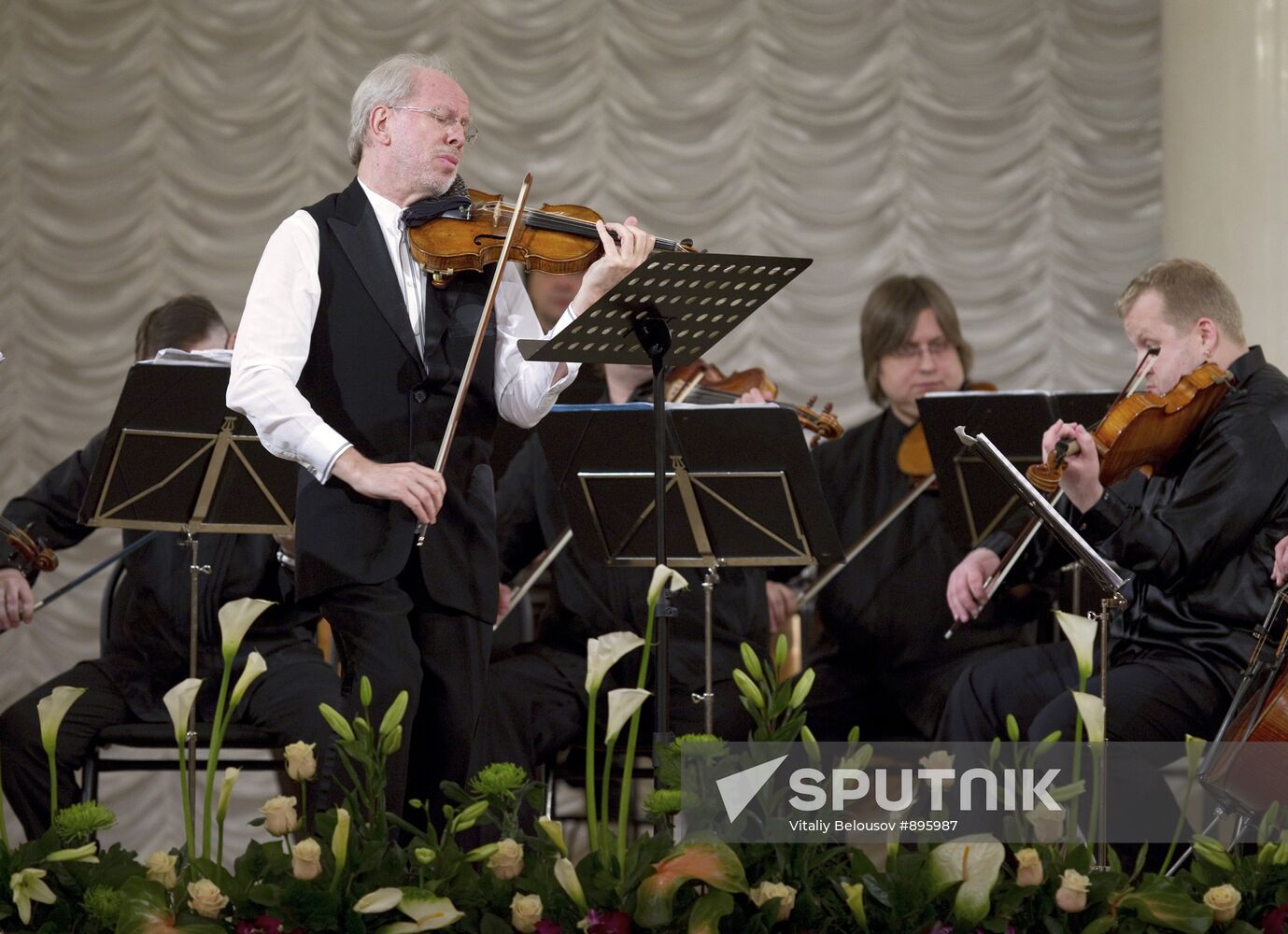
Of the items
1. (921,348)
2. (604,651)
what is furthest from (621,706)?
(921,348)

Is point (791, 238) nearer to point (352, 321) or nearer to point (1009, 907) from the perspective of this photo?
point (352, 321)

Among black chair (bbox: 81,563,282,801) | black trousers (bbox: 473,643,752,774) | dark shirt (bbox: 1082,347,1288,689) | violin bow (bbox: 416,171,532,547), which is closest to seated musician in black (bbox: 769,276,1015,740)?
black trousers (bbox: 473,643,752,774)

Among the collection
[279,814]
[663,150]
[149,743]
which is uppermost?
[663,150]

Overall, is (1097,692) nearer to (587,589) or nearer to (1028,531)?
(1028,531)

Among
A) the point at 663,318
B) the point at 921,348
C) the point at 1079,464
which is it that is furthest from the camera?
the point at 921,348

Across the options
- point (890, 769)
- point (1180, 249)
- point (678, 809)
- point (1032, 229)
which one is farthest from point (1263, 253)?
point (678, 809)

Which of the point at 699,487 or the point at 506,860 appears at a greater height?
the point at 699,487

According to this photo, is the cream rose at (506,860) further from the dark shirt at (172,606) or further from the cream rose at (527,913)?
the dark shirt at (172,606)

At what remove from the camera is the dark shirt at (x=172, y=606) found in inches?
130

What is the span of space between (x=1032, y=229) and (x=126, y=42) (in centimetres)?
290

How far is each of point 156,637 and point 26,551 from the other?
33 centimetres

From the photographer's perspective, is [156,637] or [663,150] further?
[663,150]

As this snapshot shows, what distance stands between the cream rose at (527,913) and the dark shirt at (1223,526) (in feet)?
5.40

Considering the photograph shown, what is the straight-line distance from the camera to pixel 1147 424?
2.86 m
